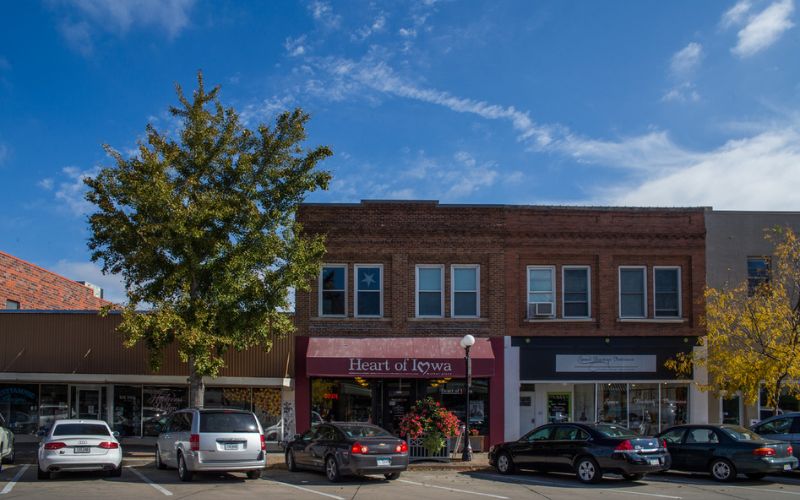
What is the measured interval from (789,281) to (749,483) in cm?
1119

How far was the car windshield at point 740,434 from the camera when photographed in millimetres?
18609

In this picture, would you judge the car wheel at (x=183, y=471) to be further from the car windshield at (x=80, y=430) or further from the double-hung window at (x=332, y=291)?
the double-hung window at (x=332, y=291)

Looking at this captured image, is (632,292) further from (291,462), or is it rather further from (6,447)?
(6,447)

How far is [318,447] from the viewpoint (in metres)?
19.2

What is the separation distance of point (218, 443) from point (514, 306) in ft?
39.8

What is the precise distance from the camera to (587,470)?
18328 millimetres

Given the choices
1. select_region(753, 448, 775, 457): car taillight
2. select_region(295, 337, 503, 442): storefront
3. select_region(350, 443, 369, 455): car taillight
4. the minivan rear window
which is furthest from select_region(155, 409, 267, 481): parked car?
select_region(753, 448, 775, 457): car taillight

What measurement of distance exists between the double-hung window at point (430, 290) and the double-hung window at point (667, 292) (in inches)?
280

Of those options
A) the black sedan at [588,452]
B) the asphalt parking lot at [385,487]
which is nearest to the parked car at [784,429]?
the asphalt parking lot at [385,487]

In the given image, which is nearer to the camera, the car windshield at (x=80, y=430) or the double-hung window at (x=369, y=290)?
the car windshield at (x=80, y=430)

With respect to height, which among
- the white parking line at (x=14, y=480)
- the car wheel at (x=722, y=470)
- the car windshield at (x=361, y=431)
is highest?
the car windshield at (x=361, y=431)

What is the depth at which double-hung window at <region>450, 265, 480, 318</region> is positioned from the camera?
2720 cm

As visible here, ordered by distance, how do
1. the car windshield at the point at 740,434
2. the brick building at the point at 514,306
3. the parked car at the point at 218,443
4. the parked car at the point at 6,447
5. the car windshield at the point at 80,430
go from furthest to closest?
1. the brick building at the point at 514,306
2. the parked car at the point at 6,447
3. the car windshield at the point at 740,434
4. the car windshield at the point at 80,430
5. the parked car at the point at 218,443

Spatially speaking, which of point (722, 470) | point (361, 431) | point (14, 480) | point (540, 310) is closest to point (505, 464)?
point (361, 431)
